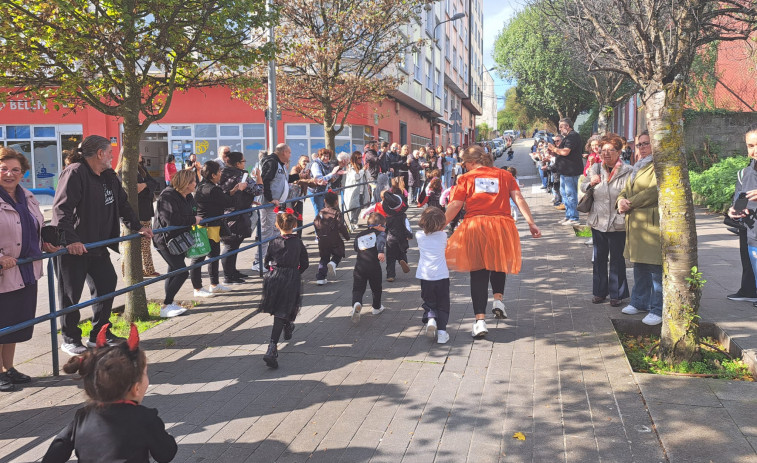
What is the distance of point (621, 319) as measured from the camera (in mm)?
6219

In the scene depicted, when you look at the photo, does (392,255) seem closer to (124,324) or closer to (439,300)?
(439,300)

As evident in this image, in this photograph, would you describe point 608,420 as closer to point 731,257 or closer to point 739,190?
point 739,190

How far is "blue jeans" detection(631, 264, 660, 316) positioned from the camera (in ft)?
19.7

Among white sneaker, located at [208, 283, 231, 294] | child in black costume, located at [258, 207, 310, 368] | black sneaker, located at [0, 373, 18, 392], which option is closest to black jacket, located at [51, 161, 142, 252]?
black sneaker, located at [0, 373, 18, 392]

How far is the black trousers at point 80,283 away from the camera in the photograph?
209 inches

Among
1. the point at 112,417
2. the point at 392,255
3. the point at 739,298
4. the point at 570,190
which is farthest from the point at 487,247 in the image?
the point at 570,190

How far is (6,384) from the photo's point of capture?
477 centimetres

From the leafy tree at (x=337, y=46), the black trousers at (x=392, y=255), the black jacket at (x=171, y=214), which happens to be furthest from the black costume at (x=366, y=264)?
the leafy tree at (x=337, y=46)

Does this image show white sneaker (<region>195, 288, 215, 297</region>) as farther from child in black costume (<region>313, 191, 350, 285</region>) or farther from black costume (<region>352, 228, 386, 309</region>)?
black costume (<region>352, 228, 386, 309</region>)

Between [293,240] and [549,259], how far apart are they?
17.5ft

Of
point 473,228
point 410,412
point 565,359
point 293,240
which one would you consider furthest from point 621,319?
point 293,240

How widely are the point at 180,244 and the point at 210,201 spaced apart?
1.35 m

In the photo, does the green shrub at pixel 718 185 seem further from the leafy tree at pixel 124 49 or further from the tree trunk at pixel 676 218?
the leafy tree at pixel 124 49

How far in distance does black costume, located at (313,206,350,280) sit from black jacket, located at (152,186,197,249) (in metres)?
1.72
